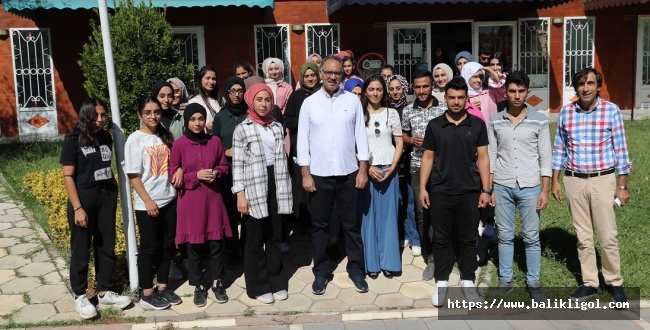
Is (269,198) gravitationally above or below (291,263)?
above

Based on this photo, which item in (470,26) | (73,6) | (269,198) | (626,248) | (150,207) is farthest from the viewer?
(470,26)

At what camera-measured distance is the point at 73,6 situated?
10570 millimetres

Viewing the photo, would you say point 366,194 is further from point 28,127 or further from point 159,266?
point 28,127

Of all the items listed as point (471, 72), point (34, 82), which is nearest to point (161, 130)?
point (471, 72)

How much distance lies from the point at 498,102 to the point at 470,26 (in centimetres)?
762

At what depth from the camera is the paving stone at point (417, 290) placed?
5.07 metres

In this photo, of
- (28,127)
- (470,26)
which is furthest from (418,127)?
(28,127)

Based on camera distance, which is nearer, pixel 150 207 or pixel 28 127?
pixel 150 207

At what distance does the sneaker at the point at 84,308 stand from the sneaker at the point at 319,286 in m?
1.74

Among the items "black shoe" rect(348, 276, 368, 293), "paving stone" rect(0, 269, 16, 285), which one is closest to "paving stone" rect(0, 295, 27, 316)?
"paving stone" rect(0, 269, 16, 285)

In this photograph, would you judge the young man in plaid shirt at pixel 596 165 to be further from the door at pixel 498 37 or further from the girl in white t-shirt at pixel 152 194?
the door at pixel 498 37

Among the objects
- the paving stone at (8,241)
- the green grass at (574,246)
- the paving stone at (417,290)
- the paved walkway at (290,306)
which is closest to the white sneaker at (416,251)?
the paved walkway at (290,306)

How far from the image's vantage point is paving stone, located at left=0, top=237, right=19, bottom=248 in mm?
6463

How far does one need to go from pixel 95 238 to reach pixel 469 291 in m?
2.99
